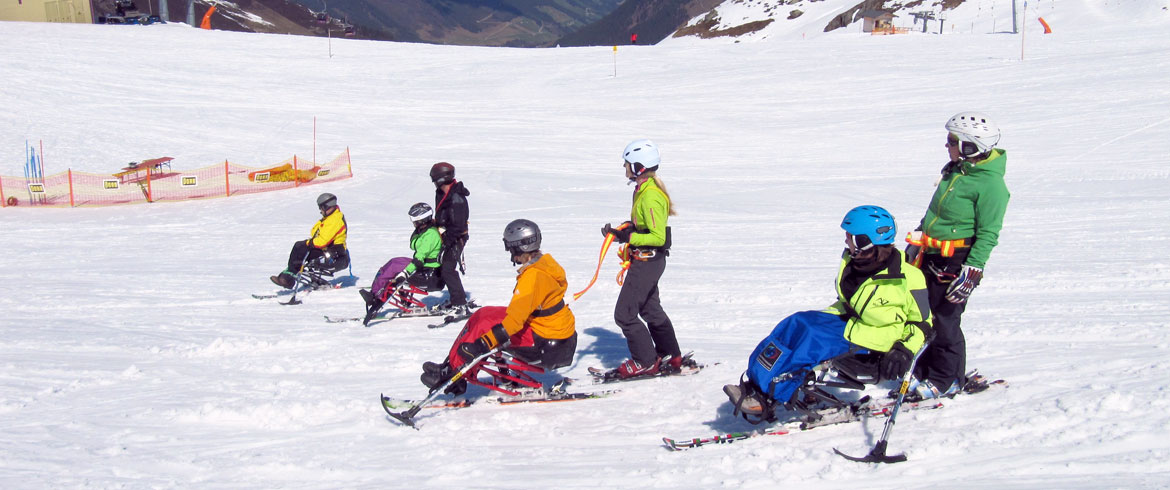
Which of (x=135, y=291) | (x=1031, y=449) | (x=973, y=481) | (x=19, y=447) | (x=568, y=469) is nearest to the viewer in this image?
(x=973, y=481)

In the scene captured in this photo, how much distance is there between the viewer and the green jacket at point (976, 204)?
497 cm

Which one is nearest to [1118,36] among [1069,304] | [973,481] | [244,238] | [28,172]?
[1069,304]

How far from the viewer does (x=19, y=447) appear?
508 cm

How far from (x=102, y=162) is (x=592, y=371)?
22142 millimetres

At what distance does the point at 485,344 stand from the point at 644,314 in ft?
4.19

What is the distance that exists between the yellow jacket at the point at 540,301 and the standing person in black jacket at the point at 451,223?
302cm

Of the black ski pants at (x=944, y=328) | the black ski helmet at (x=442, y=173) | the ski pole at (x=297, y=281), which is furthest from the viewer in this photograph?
the ski pole at (x=297, y=281)

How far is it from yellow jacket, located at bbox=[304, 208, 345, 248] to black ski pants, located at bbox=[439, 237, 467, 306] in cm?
195

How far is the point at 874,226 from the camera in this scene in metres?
4.59

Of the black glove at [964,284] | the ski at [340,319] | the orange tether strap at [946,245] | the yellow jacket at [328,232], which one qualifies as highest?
the orange tether strap at [946,245]

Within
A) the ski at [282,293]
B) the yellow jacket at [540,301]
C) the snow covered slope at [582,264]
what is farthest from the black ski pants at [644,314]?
the ski at [282,293]

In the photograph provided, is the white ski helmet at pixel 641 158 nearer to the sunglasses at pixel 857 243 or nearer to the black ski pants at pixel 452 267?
the sunglasses at pixel 857 243

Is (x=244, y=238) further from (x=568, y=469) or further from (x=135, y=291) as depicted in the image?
(x=568, y=469)

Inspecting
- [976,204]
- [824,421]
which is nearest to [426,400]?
[824,421]
